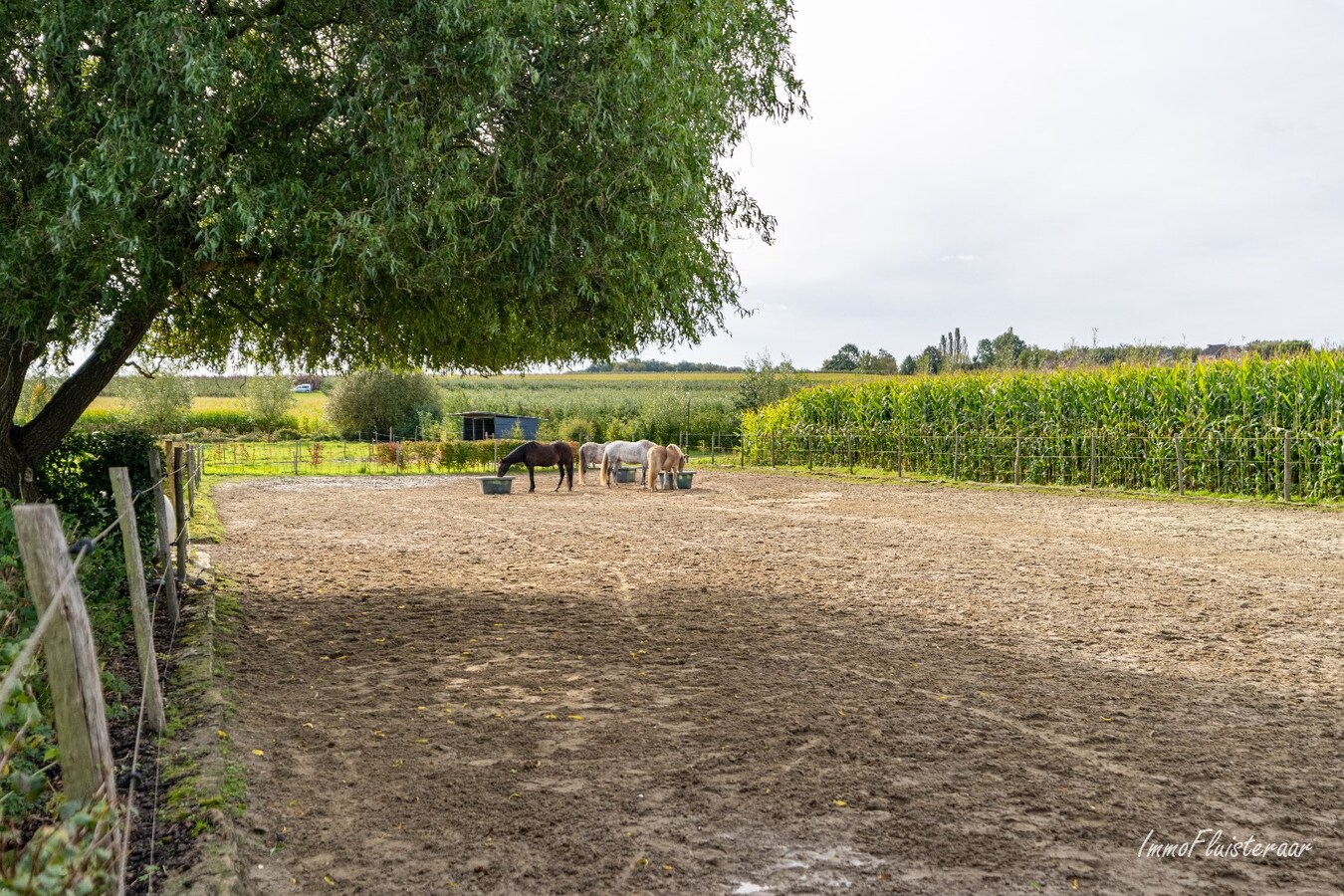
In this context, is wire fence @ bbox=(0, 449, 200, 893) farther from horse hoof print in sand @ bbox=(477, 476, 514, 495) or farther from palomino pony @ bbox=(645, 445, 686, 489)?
palomino pony @ bbox=(645, 445, 686, 489)

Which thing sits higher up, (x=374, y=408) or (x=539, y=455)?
(x=374, y=408)

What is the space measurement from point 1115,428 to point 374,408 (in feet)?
141

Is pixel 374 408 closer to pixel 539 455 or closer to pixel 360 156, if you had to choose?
pixel 539 455

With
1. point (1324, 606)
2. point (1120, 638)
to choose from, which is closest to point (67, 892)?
point (1120, 638)

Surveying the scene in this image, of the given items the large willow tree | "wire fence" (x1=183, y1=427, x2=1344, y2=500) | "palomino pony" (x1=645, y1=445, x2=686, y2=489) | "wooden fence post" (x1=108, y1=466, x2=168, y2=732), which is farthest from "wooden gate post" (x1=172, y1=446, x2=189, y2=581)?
"palomino pony" (x1=645, y1=445, x2=686, y2=489)

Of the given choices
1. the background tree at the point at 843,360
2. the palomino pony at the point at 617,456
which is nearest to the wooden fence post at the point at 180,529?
the palomino pony at the point at 617,456

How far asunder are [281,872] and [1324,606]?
989 cm

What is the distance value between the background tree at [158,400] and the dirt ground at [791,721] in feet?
147

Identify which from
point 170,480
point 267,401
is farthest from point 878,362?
point 170,480

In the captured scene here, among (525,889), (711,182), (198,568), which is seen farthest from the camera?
(198,568)

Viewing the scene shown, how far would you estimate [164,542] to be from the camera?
959 cm

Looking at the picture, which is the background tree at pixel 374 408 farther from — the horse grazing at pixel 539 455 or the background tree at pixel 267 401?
the horse grazing at pixel 539 455

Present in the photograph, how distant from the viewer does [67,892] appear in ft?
9.64

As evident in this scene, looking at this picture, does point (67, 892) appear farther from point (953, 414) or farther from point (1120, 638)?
point (953, 414)
